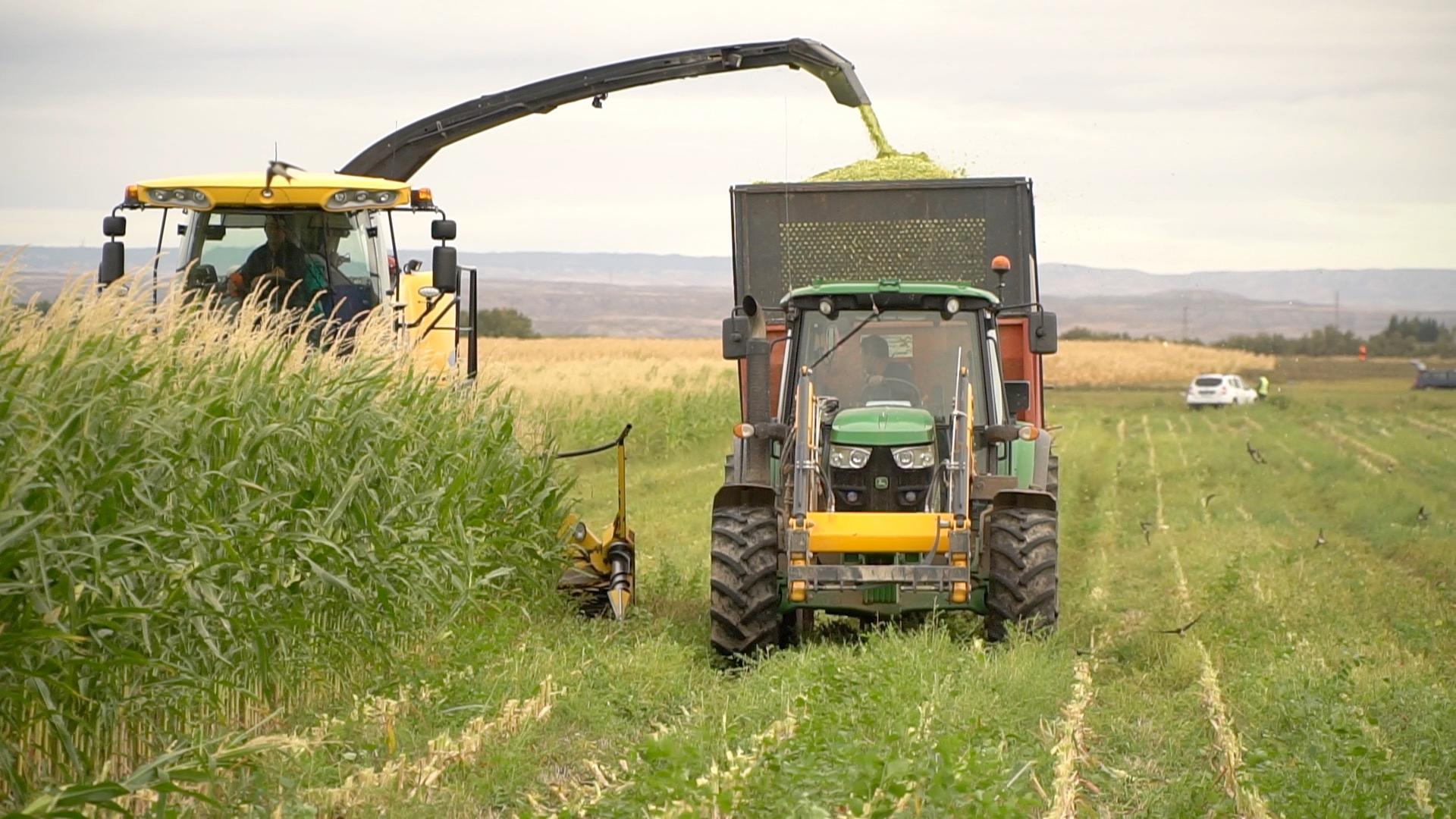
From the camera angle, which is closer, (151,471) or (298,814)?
(298,814)

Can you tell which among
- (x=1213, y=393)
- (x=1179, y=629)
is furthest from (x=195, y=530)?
(x=1213, y=393)

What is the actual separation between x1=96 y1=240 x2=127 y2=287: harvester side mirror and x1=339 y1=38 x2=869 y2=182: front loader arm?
15.5 ft

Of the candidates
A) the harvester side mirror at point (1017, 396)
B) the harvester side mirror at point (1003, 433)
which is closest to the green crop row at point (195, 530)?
the harvester side mirror at point (1003, 433)

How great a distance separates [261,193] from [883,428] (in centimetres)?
495

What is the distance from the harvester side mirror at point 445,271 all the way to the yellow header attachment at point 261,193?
0.60m

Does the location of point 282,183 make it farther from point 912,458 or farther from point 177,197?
point 912,458

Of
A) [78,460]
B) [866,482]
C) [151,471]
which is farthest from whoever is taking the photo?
[866,482]

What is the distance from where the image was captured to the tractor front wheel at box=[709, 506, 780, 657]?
1015cm

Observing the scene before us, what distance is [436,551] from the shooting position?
9.62 metres

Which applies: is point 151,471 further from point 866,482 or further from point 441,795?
point 866,482

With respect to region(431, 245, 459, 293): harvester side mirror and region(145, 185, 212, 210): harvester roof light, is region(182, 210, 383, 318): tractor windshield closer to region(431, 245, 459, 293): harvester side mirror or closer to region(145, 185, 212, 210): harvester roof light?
region(145, 185, 212, 210): harvester roof light

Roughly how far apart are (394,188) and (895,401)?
4.17m

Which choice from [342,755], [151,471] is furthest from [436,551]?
[151,471]

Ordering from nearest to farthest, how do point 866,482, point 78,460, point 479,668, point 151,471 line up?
point 78,460 → point 151,471 → point 479,668 → point 866,482
